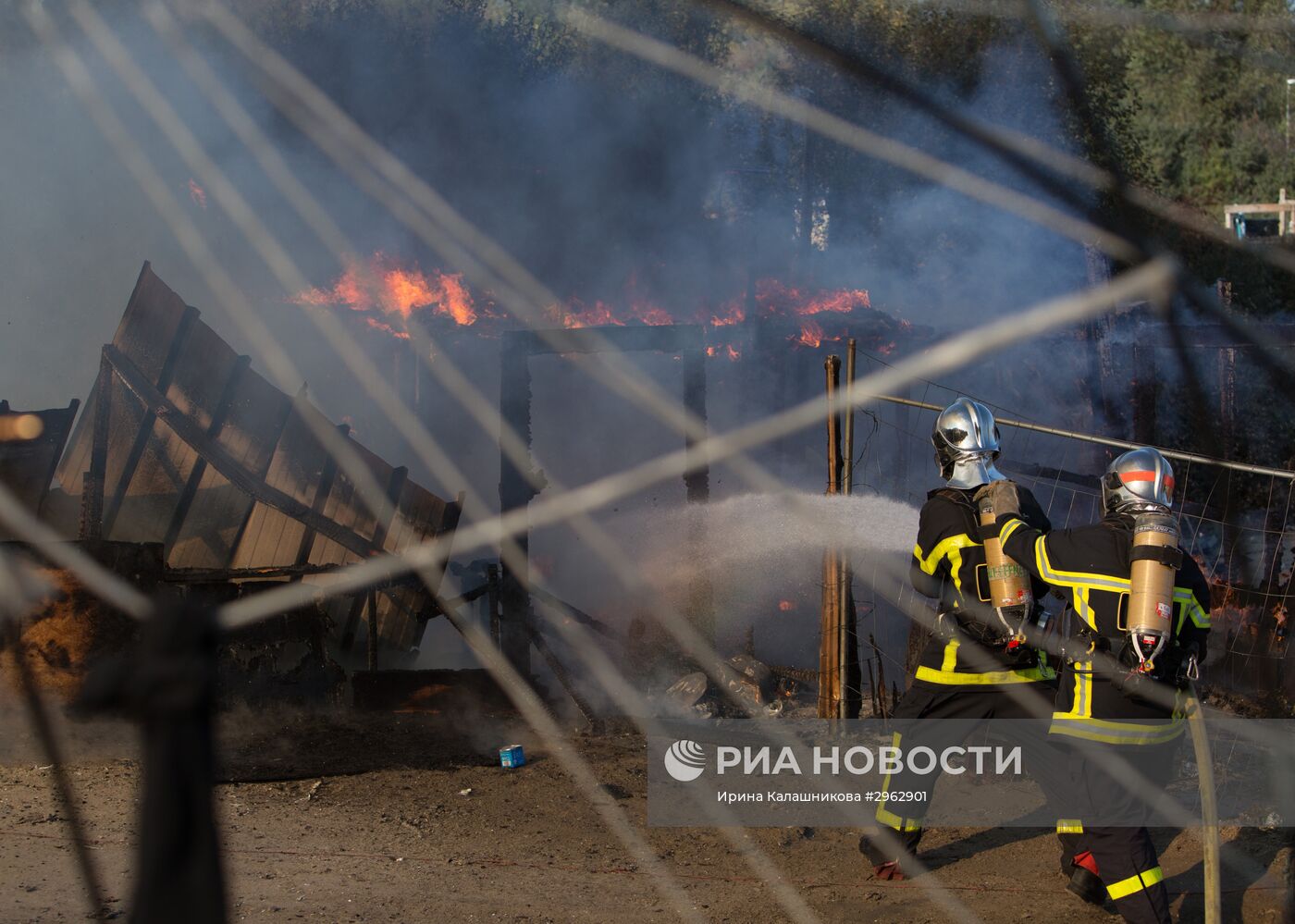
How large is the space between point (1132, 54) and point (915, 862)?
16523mm

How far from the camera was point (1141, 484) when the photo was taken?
4.09 m

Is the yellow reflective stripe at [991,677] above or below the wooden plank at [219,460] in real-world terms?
below

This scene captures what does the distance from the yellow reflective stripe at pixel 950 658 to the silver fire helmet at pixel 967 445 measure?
0.69 metres

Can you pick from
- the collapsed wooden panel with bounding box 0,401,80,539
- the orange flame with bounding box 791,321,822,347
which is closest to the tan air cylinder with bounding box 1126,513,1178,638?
the collapsed wooden panel with bounding box 0,401,80,539

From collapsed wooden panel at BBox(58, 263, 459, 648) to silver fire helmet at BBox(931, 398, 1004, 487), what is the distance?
473 cm

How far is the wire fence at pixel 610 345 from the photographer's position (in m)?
9.04

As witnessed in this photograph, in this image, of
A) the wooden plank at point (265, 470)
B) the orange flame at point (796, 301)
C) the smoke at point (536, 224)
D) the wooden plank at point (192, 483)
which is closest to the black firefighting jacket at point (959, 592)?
the wooden plank at point (265, 470)

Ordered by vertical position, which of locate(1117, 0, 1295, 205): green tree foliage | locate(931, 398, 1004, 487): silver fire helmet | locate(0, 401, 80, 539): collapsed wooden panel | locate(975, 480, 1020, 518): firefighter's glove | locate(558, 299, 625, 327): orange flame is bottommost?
locate(975, 480, 1020, 518): firefighter's glove

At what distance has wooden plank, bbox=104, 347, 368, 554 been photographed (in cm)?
806

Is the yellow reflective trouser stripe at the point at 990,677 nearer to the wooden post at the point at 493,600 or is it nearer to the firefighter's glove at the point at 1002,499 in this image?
the firefighter's glove at the point at 1002,499

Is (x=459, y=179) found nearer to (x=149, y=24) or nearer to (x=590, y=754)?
(x=149, y=24)

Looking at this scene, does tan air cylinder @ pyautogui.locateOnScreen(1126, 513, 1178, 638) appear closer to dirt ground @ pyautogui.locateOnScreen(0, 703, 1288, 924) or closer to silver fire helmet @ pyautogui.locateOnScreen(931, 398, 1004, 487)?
A: silver fire helmet @ pyautogui.locateOnScreen(931, 398, 1004, 487)

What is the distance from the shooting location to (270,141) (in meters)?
12.5

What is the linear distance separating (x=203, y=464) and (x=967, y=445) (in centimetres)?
588
